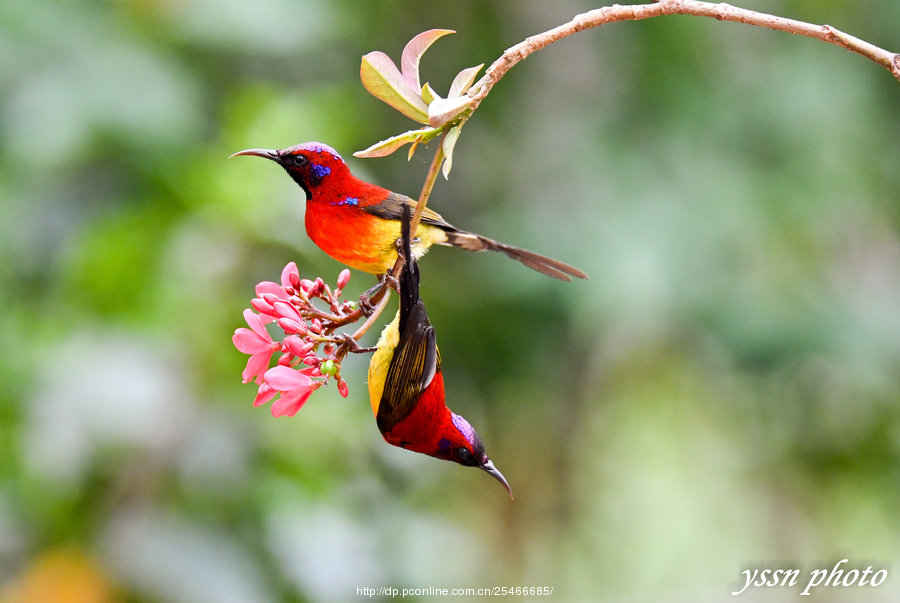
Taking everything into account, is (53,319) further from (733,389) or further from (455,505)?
(733,389)

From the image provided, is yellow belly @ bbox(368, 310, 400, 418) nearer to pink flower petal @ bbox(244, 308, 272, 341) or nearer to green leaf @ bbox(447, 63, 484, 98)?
pink flower petal @ bbox(244, 308, 272, 341)

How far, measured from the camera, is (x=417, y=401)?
161cm

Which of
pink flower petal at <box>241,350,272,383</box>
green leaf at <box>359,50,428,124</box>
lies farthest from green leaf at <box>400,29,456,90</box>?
pink flower petal at <box>241,350,272,383</box>

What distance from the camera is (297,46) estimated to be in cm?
397

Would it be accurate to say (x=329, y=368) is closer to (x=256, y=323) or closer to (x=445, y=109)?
(x=256, y=323)

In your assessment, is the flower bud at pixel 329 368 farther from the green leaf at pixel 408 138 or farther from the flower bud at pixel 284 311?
the green leaf at pixel 408 138

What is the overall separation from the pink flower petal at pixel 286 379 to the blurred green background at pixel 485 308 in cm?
168

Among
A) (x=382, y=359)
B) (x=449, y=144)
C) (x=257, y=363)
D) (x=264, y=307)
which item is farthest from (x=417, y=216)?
(x=382, y=359)

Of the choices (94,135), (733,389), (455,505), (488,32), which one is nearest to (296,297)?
(94,135)

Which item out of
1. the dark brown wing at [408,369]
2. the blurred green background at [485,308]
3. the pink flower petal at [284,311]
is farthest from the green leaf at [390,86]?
the blurred green background at [485,308]

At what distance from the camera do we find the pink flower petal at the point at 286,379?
1283 millimetres

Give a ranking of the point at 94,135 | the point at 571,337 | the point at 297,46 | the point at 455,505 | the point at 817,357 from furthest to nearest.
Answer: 1. the point at 571,337
2. the point at 455,505
3. the point at 817,357
4. the point at 297,46
5. the point at 94,135

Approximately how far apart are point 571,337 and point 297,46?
2397mm

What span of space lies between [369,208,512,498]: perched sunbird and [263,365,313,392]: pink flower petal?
21cm
